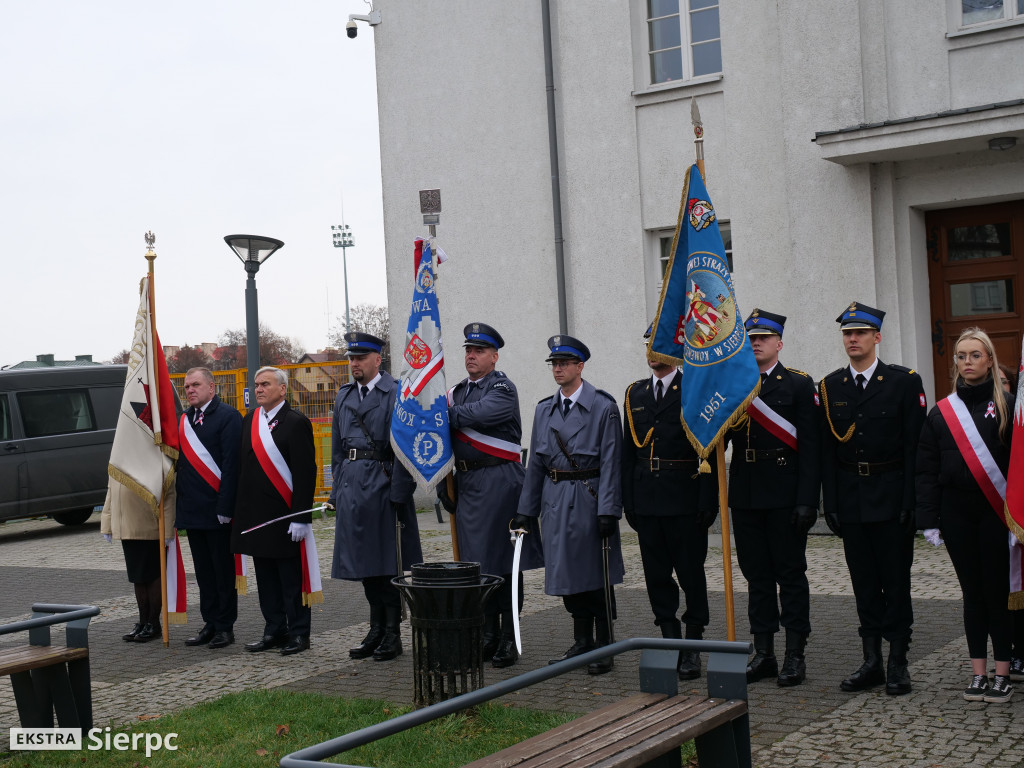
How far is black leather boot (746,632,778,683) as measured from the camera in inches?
263

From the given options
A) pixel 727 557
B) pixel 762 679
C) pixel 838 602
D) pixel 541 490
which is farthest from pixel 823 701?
pixel 838 602

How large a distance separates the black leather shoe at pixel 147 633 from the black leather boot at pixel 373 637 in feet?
6.03

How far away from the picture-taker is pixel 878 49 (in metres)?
12.8

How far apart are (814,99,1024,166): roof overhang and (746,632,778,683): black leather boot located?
696 centimetres

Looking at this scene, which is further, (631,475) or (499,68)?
(499,68)

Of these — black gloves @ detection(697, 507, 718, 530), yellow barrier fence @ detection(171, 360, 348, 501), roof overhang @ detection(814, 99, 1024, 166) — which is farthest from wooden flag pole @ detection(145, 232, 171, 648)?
yellow barrier fence @ detection(171, 360, 348, 501)

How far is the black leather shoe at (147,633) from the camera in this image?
8.91m

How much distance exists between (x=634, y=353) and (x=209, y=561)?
7.42 metres

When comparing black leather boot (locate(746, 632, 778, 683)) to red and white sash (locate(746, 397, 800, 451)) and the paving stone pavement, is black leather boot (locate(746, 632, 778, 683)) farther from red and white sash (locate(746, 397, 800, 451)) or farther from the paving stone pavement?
red and white sash (locate(746, 397, 800, 451))

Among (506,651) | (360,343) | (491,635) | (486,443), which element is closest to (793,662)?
(506,651)

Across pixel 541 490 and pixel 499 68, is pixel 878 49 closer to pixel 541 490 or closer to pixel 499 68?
pixel 499 68

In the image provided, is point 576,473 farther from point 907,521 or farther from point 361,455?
point 907,521

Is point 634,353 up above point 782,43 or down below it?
below

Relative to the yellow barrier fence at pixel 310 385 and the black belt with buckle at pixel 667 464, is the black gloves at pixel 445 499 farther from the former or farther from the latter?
the yellow barrier fence at pixel 310 385
